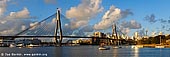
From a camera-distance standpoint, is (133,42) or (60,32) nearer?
(60,32)

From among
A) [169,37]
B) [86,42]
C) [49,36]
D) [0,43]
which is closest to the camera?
[49,36]

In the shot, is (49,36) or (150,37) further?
(150,37)

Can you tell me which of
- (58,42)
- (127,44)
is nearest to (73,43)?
(127,44)

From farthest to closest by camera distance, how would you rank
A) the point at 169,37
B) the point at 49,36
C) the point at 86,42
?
the point at 86,42, the point at 169,37, the point at 49,36

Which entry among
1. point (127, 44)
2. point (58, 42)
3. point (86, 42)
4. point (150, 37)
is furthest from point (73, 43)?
point (58, 42)

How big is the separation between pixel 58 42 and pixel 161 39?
8674cm

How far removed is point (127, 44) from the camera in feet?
620

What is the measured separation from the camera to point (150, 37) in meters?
190

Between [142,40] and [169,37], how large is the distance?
1454cm

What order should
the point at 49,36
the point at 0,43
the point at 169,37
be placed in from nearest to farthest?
the point at 49,36
the point at 0,43
the point at 169,37

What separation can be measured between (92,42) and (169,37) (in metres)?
34.3

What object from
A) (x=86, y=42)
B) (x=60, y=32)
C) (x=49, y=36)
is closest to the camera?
(x=60, y=32)

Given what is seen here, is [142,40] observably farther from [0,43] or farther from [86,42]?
[0,43]

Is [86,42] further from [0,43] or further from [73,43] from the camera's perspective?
[0,43]
